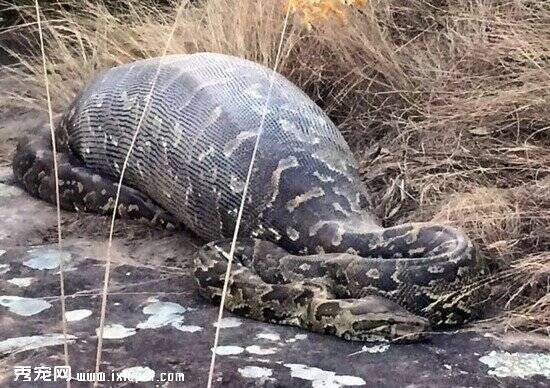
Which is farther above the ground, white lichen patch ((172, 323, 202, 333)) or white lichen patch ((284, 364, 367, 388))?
white lichen patch ((284, 364, 367, 388))

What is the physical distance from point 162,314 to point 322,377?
31.6 inches

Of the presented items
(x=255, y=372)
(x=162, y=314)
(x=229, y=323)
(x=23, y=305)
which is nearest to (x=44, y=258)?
(x=23, y=305)

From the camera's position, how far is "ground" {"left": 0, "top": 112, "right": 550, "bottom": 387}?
3.27 m

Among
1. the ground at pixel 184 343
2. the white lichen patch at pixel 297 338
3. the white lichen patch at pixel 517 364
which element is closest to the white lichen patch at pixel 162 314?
the ground at pixel 184 343

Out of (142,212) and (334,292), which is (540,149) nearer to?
(334,292)

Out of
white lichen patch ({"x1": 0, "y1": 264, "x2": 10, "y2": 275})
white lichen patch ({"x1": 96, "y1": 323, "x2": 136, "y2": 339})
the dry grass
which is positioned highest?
the dry grass

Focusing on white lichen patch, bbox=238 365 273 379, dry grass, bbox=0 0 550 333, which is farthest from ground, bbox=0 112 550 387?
dry grass, bbox=0 0 550 333

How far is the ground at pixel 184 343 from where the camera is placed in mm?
3270

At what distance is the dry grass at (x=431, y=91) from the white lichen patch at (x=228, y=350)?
97 cm

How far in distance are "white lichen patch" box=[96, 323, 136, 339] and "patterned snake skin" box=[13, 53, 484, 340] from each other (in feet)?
1.33

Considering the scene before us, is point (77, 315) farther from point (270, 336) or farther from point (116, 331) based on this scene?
point (270, 336)

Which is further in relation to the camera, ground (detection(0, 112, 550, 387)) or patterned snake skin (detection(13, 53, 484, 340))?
patterned snake skin (detection(13, 53, 484, 340))

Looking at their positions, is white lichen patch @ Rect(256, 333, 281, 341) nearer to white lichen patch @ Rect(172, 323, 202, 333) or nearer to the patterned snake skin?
the patterned snake skin

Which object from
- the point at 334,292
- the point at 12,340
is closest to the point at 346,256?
the point at 334,292
